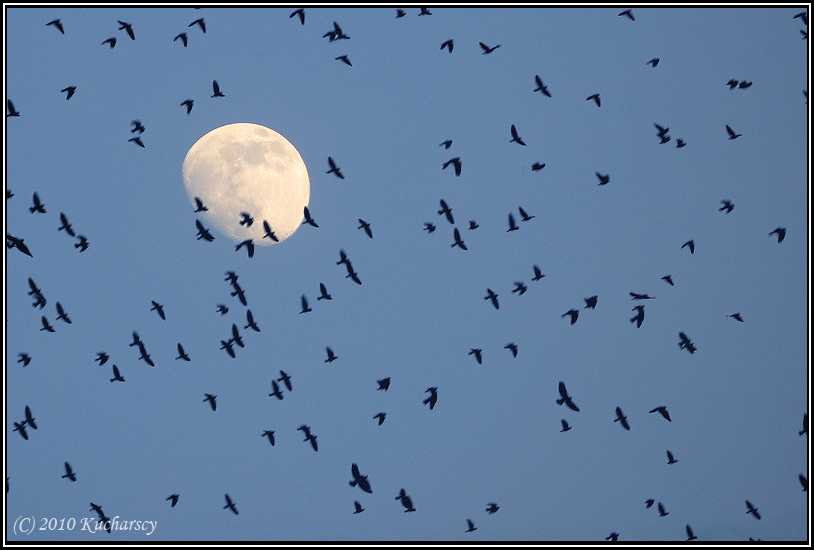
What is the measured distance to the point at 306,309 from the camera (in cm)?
3366

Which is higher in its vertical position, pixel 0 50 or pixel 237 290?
pixel 0 50

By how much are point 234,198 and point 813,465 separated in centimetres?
2821

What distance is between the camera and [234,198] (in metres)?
40.8

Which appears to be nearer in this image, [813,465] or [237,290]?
[813,465]

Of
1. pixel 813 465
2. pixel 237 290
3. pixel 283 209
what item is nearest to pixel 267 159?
pixel 283 209

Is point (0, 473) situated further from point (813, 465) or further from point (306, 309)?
point (813, 465)

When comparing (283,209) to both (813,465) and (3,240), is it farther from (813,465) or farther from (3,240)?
(813,465)
